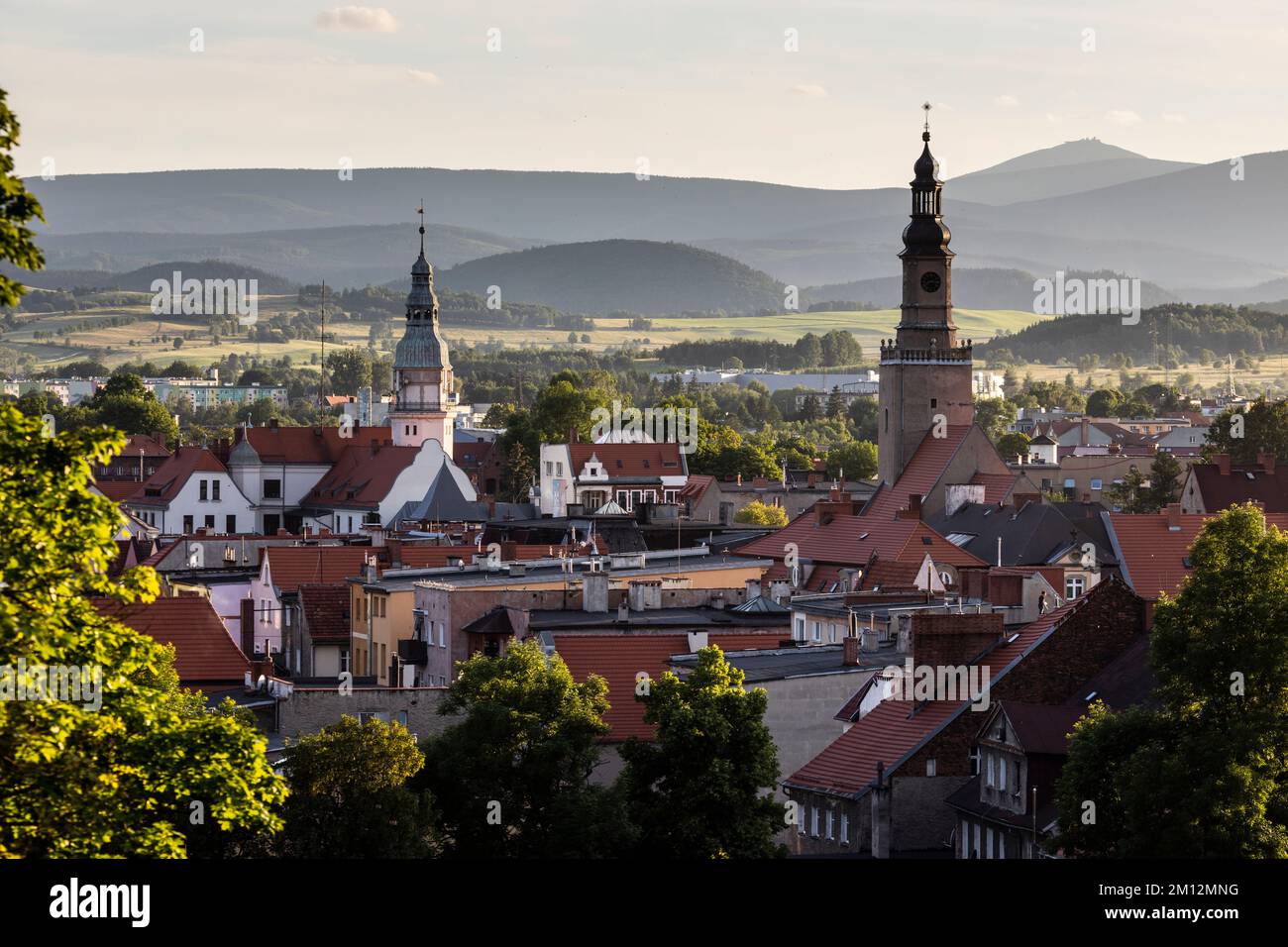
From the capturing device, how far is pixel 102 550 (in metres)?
25.7

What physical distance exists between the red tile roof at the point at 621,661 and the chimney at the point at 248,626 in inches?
753

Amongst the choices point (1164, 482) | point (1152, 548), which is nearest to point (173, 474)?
point (1164, 482)

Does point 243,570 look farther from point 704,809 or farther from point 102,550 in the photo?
point 102,550

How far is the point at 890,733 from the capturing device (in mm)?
52500

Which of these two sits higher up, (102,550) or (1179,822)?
(102,550)

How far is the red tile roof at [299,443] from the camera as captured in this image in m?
172

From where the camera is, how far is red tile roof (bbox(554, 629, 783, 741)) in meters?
55.4

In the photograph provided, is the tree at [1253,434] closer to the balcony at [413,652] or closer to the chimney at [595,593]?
the chimney at [595,593]

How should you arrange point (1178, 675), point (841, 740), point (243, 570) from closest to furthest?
point (1178, 675) → point (841, 740) → point (243, 570)

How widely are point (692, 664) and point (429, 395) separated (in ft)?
416

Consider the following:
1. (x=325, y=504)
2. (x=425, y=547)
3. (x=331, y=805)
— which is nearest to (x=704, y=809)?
(x=331, y=805)

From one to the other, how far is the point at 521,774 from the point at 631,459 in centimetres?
12016

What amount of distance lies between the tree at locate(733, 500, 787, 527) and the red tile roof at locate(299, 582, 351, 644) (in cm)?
5792
